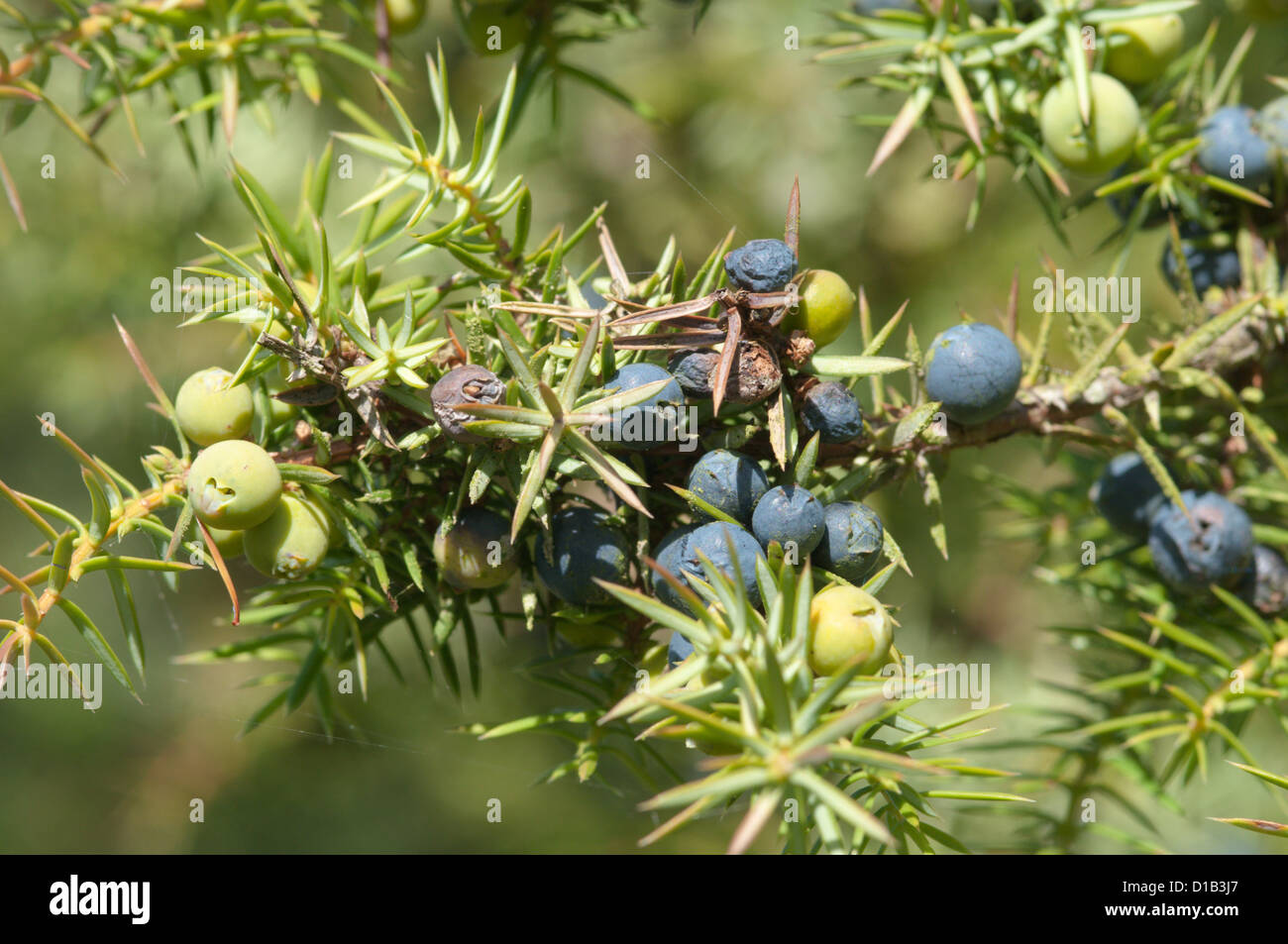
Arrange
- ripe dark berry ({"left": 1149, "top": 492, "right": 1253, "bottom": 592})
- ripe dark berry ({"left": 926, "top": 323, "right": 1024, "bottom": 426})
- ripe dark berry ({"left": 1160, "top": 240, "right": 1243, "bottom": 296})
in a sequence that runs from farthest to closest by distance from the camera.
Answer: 1. ripe dark berry ({"left": 1160, "top": 240, "right": 1243, "bottom": 296})
2. ripe dark berry ({"left": 1149, "top": 492, "right": 1253, "bottom": 592})
3. ripe dark berry ({"left": 926, "top": 323, "right": 1024, "bottom": 426})

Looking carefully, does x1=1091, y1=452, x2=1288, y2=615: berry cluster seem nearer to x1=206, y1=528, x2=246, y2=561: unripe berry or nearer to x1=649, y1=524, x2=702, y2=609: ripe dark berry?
x1=649, y1=524, x2=702, y2=609: ripe dark berry

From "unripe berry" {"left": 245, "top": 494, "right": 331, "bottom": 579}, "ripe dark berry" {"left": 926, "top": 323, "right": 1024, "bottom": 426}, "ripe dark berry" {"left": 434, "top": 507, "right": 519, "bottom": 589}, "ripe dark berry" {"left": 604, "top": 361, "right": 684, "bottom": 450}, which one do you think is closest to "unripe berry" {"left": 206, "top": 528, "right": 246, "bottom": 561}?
"unripe berry" {"left": 245, "top": 494, "right": 331, "bottom": 579}

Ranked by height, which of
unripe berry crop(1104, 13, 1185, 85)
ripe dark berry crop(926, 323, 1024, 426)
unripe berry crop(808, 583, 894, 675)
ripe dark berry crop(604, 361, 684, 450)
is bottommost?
unripe berry crop(808, 583, 894, 675)

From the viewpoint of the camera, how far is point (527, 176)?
5.56 feet

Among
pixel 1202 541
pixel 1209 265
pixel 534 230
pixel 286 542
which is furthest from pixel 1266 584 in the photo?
pixel 534 230

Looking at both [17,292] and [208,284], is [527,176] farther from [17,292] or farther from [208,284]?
[208,284]

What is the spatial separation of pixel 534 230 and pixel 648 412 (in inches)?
50.3

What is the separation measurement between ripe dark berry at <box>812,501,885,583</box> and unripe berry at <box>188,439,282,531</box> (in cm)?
35

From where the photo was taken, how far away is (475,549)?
65cm

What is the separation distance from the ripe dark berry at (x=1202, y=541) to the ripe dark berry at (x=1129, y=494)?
0.02 meters

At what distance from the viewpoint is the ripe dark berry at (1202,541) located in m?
0.85

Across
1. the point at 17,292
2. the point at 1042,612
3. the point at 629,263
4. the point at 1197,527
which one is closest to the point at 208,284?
the point at 1197,527

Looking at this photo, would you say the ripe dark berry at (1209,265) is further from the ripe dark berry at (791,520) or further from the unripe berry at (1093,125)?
the ripe dark berry at (791,520)

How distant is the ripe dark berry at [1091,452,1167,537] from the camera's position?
89 cm
